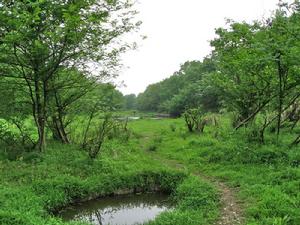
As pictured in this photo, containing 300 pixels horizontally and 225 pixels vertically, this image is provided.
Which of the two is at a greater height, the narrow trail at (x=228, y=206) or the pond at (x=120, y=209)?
the narrow trail at (x=228, y=206)

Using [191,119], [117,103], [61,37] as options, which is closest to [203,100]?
[191,119]

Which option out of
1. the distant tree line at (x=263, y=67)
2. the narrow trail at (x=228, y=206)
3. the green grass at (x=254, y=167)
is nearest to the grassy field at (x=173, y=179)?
the green grass at (x=254, y=167)

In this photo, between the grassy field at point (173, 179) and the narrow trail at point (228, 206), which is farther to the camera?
the grassy field at point (173, 179)

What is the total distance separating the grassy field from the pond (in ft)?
1.04

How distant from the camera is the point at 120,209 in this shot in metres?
9.40

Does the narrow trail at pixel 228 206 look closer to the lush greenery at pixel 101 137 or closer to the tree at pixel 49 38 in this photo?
the lush greenery at pixel 101 137

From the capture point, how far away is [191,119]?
20938mm

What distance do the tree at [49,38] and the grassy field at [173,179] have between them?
212cm

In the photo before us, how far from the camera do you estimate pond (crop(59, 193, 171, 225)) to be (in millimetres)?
8703

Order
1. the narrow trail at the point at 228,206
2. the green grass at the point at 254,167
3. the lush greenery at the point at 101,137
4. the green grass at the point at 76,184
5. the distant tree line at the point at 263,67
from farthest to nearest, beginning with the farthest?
the distant tree line at the point at 263,67 → the lush greenery at the point at 101,137 → the green grass at the point at 76,184 → the green grass at the point at 254,167 → the narrow trail at the point at 228,206

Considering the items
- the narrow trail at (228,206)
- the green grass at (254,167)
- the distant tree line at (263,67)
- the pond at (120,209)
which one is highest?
the distant tree line at (263,67)

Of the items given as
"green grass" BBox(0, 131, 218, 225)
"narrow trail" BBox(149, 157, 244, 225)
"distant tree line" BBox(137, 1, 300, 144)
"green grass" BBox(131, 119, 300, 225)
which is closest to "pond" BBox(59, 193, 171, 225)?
"green grass" BBox(0, 131, 218, 225)

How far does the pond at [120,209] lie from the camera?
8.70 meters

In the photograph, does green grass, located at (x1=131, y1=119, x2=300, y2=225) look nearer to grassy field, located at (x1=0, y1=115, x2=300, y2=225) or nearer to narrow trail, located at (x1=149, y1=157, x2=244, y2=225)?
grassy field, located at (x1=0, y1=115, x2=300, y2=225)
